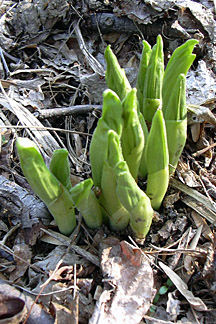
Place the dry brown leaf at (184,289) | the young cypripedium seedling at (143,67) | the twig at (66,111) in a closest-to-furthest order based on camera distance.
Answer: the dry brown leaf at (184,289), the young cypripedium seedling at (143,67), the twig at (66,111)

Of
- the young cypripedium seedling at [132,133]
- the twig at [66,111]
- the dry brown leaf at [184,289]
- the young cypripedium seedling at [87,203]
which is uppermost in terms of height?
the young cypripedium seedling at [132,133]

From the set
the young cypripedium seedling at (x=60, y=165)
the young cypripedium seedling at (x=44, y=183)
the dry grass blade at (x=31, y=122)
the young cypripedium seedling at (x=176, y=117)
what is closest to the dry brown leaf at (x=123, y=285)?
the young cypripedium seedling at (x=44, y=183)

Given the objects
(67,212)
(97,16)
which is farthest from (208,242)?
(97,16)

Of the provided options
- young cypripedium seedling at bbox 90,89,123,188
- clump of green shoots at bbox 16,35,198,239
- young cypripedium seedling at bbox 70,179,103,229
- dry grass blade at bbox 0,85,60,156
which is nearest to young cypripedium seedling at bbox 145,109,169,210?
clump of green shoots at bbox 16,35,198,239

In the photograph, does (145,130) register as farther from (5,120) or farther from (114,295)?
(5,120)

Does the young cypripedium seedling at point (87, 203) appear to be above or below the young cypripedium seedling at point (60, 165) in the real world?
below

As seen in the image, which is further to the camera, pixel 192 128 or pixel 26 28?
pixel 26 28

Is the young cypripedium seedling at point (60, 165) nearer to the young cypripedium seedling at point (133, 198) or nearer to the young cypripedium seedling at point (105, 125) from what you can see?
the young cypripedium seedling at point (105, 125)

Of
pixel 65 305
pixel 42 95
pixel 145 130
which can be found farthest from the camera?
pixel 42 95
